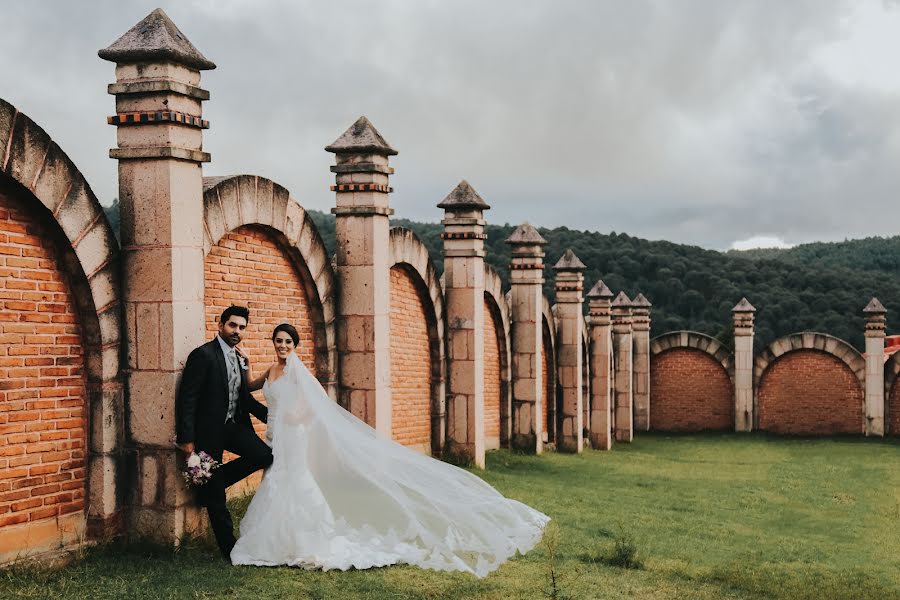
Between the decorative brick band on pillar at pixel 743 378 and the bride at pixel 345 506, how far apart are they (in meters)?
22.7

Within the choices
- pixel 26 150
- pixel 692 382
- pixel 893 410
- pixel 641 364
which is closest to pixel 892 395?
pixel 893 410

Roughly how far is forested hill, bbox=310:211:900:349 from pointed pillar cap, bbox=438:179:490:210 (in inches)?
1200

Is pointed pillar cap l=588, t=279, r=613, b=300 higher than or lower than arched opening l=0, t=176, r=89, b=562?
higher

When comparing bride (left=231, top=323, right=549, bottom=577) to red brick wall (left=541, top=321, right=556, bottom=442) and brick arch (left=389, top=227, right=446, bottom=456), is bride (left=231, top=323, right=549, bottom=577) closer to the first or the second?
brick arch (left=389, top=227, right=446, bottom=456)

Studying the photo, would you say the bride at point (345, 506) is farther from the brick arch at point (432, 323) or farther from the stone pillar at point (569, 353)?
the stone pillar at point (569, 353)

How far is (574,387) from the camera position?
22391 mm

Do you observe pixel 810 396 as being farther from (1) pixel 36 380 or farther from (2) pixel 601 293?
(1) pixel 36 380

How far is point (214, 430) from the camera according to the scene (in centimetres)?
798

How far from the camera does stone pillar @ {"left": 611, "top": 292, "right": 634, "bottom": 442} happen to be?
1091 inches

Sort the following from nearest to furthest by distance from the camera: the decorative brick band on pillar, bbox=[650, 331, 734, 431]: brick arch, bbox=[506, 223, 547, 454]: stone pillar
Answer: bbox=[506, 223, 547, 454]: stone pillar
the decorative brick band on pillar
bbox=[650, 331, 734, 431]: brick arch

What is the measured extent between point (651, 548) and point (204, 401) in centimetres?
501

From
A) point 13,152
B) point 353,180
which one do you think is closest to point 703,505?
point 353,180

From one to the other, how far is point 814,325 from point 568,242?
1741 centimetres

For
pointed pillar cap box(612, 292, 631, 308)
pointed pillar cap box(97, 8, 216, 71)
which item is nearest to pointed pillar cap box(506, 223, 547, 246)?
pointed pillar cap box(612, 292, 631, 308)
